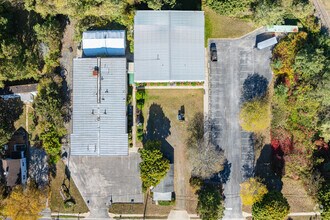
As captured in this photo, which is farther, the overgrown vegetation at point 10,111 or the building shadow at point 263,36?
the building shadow at point 263,36

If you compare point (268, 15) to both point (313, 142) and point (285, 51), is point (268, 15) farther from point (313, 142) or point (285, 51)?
point (313, 142)

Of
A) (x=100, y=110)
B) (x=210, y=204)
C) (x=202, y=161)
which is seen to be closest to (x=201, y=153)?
(x=202, y=161)

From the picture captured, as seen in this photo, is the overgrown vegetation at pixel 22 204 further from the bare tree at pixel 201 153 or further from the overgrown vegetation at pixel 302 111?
the overgrown vegetation at pixel 302 111

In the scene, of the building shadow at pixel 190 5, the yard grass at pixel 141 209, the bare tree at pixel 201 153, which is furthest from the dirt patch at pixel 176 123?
the building shadow at pixel 190 5

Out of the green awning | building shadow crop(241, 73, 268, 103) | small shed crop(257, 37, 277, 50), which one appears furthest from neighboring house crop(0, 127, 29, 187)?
small shed crop(257, 37, 277, 50)

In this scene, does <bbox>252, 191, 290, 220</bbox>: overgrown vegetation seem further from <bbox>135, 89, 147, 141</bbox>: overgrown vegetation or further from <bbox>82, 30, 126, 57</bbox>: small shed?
<bbox>82, 30, 126, 57</bbox>: small shed

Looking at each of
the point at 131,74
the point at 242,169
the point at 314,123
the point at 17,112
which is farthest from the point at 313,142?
the point at 17,112
